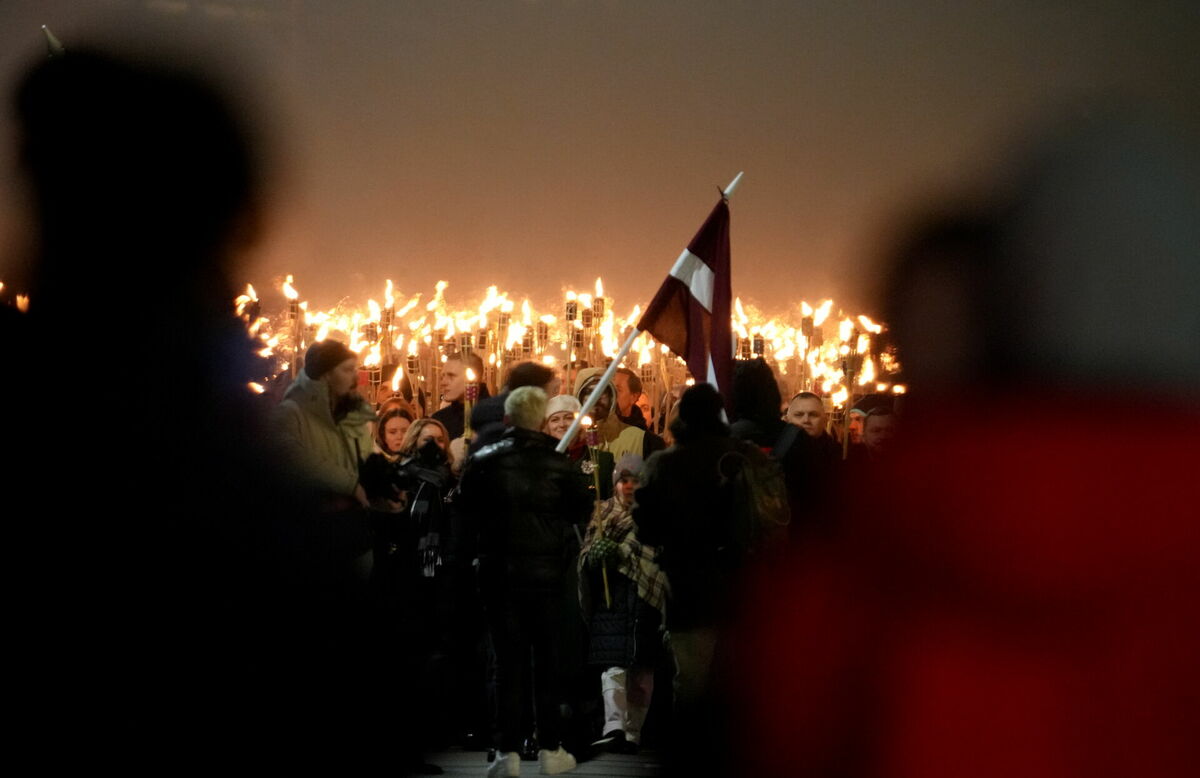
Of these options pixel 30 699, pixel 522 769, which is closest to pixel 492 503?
pixel 522 769

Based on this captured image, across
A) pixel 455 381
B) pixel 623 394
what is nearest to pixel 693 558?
pixel 623 394

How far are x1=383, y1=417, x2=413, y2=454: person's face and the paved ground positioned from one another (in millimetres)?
2103

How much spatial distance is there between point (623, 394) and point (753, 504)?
275 cm

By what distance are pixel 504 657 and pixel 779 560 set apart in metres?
1.54

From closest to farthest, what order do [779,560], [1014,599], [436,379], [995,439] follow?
[995,439], [1014,599], [779,560], [436,379]

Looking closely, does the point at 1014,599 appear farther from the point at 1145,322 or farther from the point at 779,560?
the point at 779,560

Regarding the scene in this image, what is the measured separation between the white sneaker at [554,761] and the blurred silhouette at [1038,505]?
232 cm

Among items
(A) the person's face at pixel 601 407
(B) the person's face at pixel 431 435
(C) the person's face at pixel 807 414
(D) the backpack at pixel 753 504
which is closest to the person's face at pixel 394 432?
(B) the person's face at pixel 431 435

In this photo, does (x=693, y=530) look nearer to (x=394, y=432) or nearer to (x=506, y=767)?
(x=506, y=767)

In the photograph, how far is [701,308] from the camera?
898 centimetres

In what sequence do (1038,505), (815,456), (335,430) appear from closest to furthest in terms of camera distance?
1. (1038,505)
2. (335,430)
3. (815,456)

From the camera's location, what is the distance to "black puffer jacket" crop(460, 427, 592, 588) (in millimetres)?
7574

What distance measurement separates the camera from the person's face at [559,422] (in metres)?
9.02

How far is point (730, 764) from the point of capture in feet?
22.3
